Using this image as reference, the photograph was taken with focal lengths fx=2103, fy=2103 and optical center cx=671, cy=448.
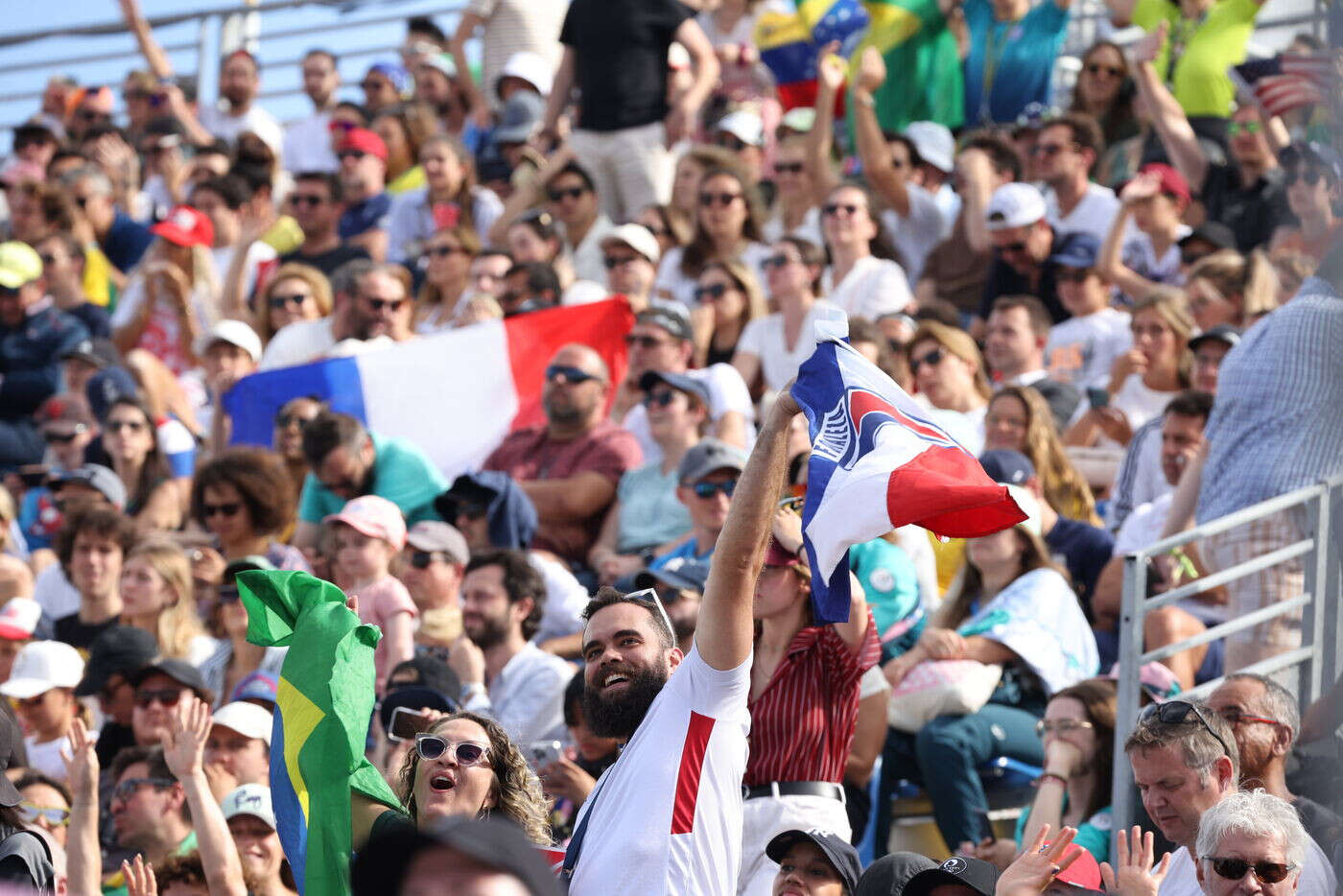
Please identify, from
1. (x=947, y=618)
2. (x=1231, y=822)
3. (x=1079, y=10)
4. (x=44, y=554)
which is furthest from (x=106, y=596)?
(x=1079, y=10)

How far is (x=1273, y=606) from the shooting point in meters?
6.56

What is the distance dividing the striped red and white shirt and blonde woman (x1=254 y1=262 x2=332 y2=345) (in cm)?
683

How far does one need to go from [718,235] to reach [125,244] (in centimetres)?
565

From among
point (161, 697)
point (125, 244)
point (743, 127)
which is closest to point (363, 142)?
point (125, 244)

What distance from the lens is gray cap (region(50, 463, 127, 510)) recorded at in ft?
34.7

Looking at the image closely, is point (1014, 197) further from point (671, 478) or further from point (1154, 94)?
point (671, 478)

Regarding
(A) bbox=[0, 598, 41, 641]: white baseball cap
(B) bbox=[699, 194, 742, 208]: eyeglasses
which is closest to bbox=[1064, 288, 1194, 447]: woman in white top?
(B) bbox=[699, 194, 742, 208]: eyeglasses

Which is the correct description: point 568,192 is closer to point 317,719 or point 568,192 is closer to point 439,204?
point 439,204

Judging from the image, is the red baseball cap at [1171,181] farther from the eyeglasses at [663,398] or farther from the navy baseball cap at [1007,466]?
the navy baseball cap at [1007,466]

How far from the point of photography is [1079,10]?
15.5m

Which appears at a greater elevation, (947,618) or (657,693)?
(657,693)

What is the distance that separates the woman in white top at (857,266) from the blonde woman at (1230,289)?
1.66 m

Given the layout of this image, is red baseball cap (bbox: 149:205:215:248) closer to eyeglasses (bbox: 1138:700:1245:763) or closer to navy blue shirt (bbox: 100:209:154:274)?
navy blue shirt (bbox: 100:209:154:274)

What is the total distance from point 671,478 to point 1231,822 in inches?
186
